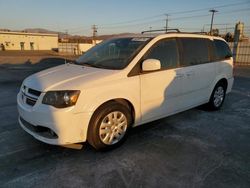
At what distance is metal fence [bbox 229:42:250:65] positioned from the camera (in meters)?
22.6

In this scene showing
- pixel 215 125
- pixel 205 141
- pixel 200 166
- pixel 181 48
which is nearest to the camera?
pixel 200 166

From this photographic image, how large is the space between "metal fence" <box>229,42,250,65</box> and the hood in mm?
22574

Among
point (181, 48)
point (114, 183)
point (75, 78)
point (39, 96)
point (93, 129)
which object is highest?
point (181, 48)

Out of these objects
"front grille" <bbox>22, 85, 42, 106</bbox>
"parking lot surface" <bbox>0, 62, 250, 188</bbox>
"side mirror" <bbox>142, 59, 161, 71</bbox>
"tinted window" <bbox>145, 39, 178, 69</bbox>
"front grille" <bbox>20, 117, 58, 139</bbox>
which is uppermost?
"tinted window" <bbox>145, 39, 178, 69</bbox>

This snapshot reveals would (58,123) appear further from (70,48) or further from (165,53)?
(70,48)

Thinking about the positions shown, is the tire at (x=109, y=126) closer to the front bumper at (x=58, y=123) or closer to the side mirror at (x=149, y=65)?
the front bumper at (x=58, y=123)

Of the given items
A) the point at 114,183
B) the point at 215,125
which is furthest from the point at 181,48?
the point at 114,183

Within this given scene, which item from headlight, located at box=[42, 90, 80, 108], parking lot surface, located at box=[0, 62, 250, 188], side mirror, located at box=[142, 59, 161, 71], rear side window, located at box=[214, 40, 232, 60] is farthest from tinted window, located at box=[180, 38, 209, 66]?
headlight, located at box=[42, 90, 80, 108]

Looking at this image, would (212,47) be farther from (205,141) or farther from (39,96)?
(39,96)

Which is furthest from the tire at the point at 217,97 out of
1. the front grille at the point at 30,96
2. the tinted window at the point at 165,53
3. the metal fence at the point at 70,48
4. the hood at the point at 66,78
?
the metal fence at the point at 70,48

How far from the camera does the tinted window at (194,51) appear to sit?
428 cm

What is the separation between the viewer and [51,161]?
3057 millimetres

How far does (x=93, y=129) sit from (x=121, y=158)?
579 millimetres

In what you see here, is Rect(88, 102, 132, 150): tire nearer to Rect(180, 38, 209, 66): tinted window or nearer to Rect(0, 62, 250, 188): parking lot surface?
Rect(0, 62, 250, 188): parking lot surface
